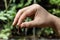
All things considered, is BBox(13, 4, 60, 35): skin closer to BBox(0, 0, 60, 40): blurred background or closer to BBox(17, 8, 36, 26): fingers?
BBox(17, 8, 36, 26): fingers

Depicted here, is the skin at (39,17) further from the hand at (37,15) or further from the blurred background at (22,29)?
the blurred background at (22,29)

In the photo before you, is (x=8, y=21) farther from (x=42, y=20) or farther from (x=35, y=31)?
(x=42, y=20)

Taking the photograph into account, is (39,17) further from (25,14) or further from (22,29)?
(22,29)

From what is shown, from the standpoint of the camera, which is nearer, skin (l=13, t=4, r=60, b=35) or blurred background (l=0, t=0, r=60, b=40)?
skin (l=13, t=4, r=60, b=35)

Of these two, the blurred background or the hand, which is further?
the blurred background

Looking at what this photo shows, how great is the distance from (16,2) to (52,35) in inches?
29.0

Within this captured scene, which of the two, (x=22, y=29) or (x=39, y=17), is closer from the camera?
(x=39, y=17)

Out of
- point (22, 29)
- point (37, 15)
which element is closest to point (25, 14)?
point (37, 15)

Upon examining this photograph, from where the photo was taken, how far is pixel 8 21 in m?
3.26

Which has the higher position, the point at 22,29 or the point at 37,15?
the point at 37,15

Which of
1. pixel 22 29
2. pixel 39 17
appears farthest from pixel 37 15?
pixel 22 29

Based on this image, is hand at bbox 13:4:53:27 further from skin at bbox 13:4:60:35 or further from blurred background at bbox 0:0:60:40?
blurred background at bbox 0:0:60:40

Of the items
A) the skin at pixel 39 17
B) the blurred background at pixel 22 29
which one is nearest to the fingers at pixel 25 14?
the skin at pixel 39 17

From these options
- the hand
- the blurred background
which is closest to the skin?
the hand
